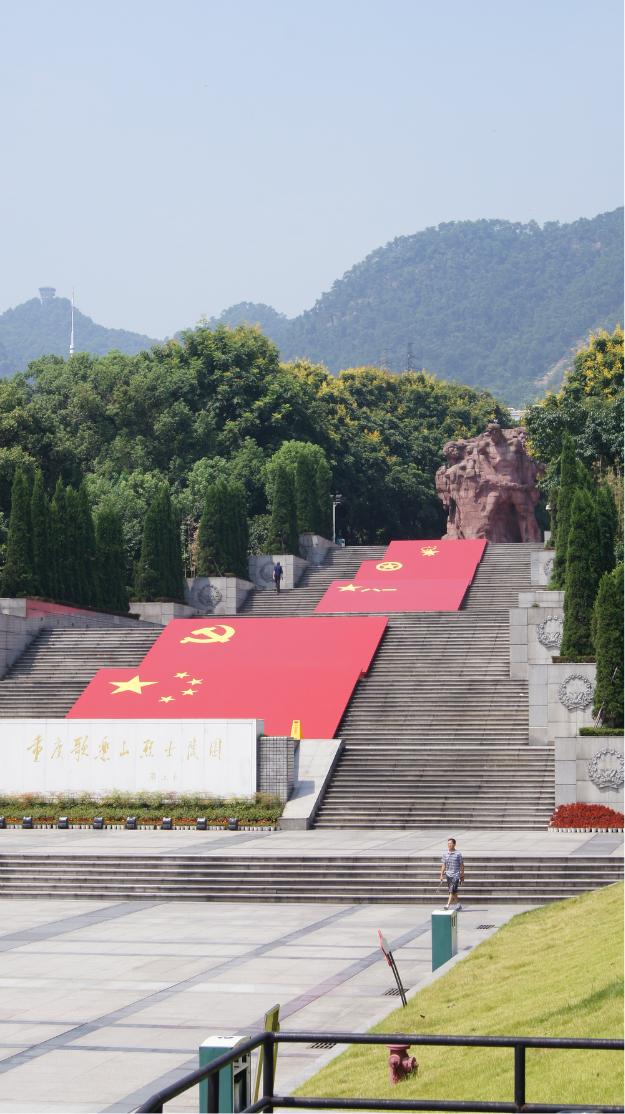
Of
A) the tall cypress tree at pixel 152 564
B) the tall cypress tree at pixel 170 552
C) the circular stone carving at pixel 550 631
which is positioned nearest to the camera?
the circular stone carving at pixel 550 631

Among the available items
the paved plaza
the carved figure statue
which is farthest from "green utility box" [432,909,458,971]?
the carved figure statue

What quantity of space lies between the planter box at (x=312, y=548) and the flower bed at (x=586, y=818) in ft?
87.9

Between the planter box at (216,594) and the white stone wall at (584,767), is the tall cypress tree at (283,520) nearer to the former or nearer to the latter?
the planter box at (216,594)

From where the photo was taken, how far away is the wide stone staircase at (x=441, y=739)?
27.0 m

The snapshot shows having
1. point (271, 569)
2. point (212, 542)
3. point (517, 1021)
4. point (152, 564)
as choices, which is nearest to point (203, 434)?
point (271, 569)

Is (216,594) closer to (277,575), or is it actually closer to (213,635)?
(277,575)

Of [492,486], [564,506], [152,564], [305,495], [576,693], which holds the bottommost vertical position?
[576,693]

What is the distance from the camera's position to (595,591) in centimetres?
3111

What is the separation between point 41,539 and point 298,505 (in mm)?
13671

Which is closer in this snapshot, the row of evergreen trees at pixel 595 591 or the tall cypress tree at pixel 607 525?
the row of evergreen trees at pixel 595 591

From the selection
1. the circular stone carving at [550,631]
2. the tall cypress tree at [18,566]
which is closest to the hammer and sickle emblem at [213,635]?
the tall cypress tree at [18,566]

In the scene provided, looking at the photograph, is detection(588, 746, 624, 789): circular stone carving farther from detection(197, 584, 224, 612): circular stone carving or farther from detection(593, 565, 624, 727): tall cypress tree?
detection(197, 584, 224, 612): circular stone carving

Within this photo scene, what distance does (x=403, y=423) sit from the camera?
7631 centimetres

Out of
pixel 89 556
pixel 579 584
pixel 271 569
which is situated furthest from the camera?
pixel 271 569
